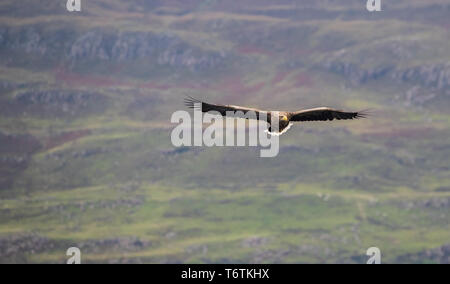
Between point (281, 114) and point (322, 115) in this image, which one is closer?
point (281, 114)

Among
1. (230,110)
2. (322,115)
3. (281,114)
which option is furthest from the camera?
(322,115)

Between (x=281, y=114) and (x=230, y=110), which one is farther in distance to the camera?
(x=281, y=114)

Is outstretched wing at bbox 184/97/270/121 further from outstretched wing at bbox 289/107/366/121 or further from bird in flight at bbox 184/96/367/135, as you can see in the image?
outstretched wing at bbox 289/107/366/121

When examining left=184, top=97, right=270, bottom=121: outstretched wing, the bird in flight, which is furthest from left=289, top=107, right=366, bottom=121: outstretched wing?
left=184, top=97, right=270, bottom=121: outstretched wing

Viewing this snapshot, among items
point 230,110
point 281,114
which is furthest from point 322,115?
point 230,110

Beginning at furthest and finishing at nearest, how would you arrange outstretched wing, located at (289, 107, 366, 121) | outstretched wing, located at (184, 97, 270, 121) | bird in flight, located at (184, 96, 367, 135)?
outstretched wing, located at (289, 107, 366, 121) → bird in flight, located at (184, 96, 367, 135) → outstretched wing, located at (184, 97, 270, 121)

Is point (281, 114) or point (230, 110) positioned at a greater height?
point (230, 110)

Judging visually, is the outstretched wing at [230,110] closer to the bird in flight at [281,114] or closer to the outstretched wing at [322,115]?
the bird in flight at [281,114]

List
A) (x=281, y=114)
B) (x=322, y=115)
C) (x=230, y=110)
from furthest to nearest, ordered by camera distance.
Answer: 1. (x=322, y=115)
2. (x=281, y=114)
3. (x=230, y=110)

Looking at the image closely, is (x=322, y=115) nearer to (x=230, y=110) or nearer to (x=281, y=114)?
(x=281, y=114)
